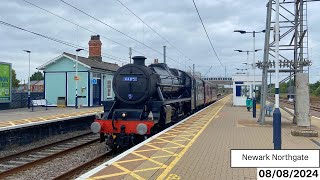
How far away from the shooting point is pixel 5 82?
87.9ft

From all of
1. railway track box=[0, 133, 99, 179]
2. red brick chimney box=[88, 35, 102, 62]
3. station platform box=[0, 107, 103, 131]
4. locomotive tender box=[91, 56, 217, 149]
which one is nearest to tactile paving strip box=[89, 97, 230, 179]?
locomotive tender box=[91, 56, 217, 149]

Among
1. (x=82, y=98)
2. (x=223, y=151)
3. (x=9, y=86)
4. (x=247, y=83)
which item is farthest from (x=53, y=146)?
(x=247, y=83)

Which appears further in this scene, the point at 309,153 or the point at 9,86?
the point at 9,86

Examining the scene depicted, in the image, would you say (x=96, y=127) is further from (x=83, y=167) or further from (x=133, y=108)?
(x=83, y=167)

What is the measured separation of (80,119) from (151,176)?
13.7 meters

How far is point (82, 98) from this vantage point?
31.7 m

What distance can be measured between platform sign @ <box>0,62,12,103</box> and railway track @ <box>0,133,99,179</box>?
42.3ft

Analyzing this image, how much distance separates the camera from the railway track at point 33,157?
33.9ft

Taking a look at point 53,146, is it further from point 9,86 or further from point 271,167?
point 9,86

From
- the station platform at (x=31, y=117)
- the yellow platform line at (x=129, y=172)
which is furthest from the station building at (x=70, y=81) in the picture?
the yellow platform line at (x=129, y=172)

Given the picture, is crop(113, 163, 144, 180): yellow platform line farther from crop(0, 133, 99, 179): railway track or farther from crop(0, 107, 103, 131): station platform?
crop(0, 107, 103, 131): station platform

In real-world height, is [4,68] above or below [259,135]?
above

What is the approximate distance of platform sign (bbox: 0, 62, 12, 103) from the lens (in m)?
26.5

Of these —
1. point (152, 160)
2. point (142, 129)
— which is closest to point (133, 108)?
point (142, 129)
